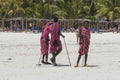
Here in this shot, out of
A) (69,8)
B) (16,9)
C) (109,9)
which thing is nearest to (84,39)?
(16,9)

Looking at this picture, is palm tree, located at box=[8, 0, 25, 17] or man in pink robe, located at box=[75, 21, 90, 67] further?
palm tree, located at box=[8, 0, 25, 17]

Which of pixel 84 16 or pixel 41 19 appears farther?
pixel 84 16

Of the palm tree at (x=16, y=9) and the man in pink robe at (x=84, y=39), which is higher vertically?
the man in pink robe at (x=84, y=39)

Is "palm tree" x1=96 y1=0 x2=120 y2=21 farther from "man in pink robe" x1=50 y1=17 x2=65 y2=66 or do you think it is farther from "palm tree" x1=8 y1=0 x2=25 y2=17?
"man in pink robe" x1=50 y1=17 x2=65 y2=66

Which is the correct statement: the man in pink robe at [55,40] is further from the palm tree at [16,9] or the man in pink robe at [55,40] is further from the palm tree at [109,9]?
the palm tree at [109,9]

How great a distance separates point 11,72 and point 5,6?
161 ft

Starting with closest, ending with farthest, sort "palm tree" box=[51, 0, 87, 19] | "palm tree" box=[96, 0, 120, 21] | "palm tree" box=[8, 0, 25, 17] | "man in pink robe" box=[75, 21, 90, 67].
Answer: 1. "man in pink robe" box=[75, 21, 90, 67]
2. "palm tree" box=[8, 0, 25, 17]
3. "palm tree" box=[51, 0, 87, 19]
4. "palm tree" box=[96, 0, 120, 21]

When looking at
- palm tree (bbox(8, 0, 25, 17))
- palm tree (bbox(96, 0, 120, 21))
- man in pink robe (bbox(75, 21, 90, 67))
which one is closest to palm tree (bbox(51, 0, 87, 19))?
palm tree (bbox(96, 0, 120, 21))

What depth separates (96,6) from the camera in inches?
2403

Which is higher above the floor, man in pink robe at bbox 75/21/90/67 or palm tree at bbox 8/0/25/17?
man in pink robe at bbox 75/21/90/67

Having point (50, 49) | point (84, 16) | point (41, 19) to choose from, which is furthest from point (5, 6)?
point (50, 49)

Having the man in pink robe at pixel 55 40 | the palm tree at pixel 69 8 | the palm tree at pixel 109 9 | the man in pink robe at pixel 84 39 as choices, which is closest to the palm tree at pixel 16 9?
the palm tree at pixel 69 8

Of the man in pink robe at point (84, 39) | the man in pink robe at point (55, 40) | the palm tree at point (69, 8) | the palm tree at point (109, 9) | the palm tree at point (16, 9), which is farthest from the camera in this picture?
the palm tree at point (109, 9)

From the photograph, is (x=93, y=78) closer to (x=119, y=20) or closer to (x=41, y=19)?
(x=41, y=19)
